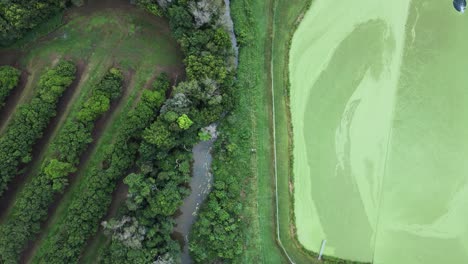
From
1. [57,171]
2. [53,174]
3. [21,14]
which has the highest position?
[21,14]

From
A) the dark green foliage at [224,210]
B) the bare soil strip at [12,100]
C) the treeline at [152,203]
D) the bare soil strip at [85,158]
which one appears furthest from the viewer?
the bare soil strip at [12,100]

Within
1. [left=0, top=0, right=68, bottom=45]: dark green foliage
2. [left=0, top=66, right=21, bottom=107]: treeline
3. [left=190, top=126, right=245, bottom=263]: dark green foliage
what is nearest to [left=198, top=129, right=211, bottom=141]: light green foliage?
[left=190, top=126, right=245, bottom=263]: dark green foliage

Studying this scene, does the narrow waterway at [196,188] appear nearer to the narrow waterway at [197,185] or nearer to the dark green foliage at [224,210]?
the narrow waterway at [197,185]

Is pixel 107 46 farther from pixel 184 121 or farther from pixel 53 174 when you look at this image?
pixel 53 174

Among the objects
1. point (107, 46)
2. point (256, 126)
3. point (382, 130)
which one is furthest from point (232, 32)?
point (382, 130)

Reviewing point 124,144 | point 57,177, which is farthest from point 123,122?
point 57,177

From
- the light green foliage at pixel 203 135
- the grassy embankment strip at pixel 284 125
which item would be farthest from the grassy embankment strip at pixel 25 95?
the grassy embankment strip at pixel 284 125
